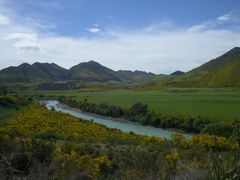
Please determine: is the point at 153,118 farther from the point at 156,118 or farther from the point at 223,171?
the point at 223,171

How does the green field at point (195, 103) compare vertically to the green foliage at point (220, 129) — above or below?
above

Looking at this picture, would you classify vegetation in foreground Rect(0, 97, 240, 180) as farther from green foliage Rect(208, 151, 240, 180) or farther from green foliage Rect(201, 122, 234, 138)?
green foliage Rect(201, 122, 234, 138)

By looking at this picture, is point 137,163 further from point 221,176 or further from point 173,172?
point 221,176

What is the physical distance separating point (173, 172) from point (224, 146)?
2746 cm

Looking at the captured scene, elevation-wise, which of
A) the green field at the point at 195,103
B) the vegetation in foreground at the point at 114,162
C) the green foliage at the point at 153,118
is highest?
the vegetation in foreground at the point at 114,162

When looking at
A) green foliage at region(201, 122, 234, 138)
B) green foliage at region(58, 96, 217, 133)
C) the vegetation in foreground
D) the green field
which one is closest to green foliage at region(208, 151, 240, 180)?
the vegetation in foreground

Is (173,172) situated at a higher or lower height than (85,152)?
higher

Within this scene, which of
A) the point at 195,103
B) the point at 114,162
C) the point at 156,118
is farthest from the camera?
the point at 195,103

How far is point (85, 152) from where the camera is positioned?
24.6m

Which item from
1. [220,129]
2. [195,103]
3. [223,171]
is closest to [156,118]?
[220,129]

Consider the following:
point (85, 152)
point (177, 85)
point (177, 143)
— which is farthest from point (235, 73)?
point (85, 152)

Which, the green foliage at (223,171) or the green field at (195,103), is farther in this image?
the green field at (195,103)

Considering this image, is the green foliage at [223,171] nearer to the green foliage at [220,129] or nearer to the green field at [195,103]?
the green foliage at [220,129]

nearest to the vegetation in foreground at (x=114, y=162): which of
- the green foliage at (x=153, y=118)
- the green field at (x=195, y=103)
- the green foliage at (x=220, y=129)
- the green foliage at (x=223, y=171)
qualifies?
the green foliage at (x=223, y=171)
